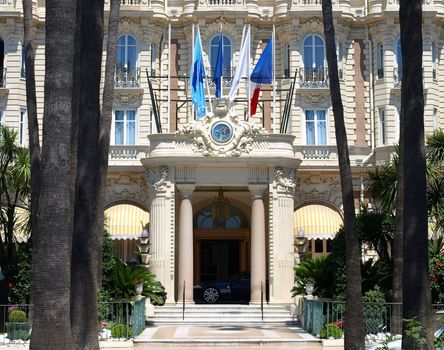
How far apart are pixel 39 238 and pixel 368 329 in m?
13.8

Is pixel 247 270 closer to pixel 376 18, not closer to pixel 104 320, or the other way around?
pixel 376 18

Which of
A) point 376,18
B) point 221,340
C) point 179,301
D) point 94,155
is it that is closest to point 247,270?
point 179,301

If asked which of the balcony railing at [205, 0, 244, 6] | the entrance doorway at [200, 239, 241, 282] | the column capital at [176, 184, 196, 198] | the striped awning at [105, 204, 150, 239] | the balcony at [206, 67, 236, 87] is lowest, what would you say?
the entrance doorway at [200, 239, 241, 282]

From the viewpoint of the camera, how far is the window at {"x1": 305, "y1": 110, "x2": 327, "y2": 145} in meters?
43.8

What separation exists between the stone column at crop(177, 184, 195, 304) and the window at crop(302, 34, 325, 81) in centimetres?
998

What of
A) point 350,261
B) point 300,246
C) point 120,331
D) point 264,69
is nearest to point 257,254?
point 300,246

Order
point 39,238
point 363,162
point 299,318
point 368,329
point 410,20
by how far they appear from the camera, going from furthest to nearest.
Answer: point 363,162 → point 299,318 → point 368,329 → point 410,20 → point 39,238

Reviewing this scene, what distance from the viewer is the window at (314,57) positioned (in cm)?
4375

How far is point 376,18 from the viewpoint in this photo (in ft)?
144

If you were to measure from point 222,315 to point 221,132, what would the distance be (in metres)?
8.14


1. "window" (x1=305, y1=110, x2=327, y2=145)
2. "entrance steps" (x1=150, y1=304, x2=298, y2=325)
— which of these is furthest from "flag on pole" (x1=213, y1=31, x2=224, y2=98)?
"entrance steps" (x1=150, y1=304, x2=298, y2=325)

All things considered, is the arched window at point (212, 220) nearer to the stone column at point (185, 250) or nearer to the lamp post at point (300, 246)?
the lamp post at point (300, 246)

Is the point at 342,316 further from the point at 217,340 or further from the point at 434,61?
the point at 434,61

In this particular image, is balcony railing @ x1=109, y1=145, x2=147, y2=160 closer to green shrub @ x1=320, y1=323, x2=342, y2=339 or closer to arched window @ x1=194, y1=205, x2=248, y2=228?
arched window @ x1=194, y1=205, x2=248, y2=228
